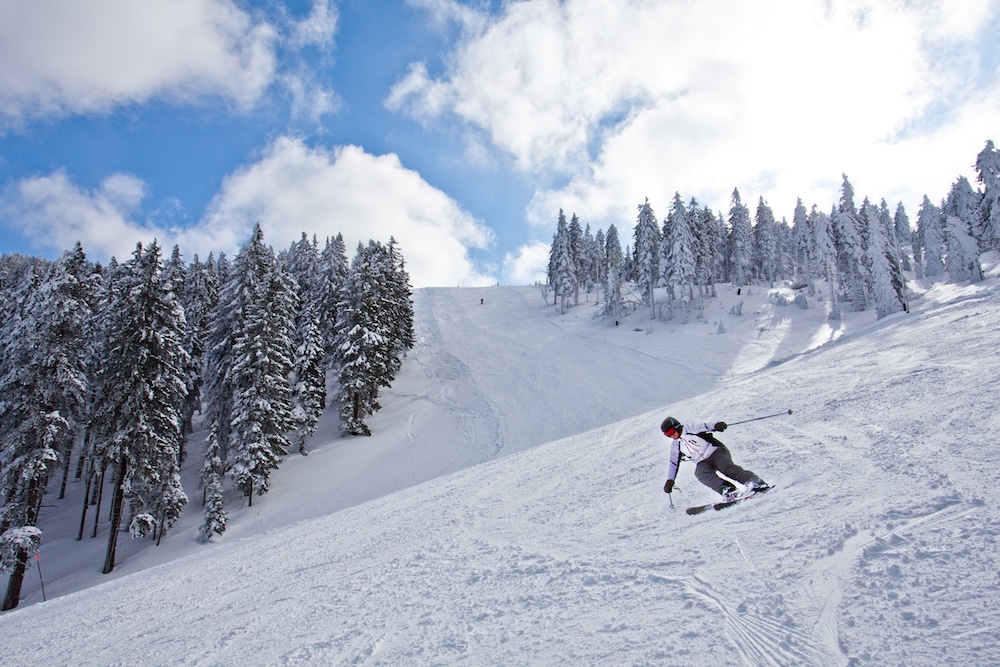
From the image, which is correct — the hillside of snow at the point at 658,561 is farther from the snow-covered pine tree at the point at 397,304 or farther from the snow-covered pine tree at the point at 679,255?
the snow-covered pine tree at the point at 679,255

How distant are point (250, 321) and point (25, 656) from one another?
2268 cm

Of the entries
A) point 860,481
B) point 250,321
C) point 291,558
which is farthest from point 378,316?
point 860,481

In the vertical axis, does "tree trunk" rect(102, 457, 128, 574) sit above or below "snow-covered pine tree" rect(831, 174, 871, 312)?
below

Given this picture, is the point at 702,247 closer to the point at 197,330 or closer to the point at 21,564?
the point at 197,330

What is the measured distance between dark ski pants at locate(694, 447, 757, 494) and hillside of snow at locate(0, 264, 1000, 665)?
44 cm

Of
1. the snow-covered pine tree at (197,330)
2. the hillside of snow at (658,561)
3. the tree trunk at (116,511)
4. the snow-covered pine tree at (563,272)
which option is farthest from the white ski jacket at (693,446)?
the snow-covered pine tree at (563,272)

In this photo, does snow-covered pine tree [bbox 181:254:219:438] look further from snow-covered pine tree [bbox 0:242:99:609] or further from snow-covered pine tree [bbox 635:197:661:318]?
snow-covered pine tree [bbox 635:197:661:318]

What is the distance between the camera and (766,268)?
8131 centimetres

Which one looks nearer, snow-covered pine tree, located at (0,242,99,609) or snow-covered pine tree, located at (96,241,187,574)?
snow-covered pine tree, located at (0,242,99,609)

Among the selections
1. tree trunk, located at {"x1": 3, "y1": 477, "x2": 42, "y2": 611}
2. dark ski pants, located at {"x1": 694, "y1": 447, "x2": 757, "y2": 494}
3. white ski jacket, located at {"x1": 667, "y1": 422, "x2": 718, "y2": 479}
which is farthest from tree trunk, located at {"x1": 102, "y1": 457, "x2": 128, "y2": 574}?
dark ski pants, located at {"x1": 694, "y1": 447, "x2": 757, "y2": 494}

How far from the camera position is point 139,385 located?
2356cm

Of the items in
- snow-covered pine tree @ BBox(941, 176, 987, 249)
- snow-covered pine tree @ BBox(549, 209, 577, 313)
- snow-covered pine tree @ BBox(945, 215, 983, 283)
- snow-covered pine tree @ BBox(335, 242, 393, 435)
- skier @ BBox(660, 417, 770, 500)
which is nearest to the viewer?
skier @ BBox(660, 417, 770, 500)

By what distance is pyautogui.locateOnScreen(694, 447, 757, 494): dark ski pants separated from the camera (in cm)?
774

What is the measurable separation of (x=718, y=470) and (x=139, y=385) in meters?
26.5
